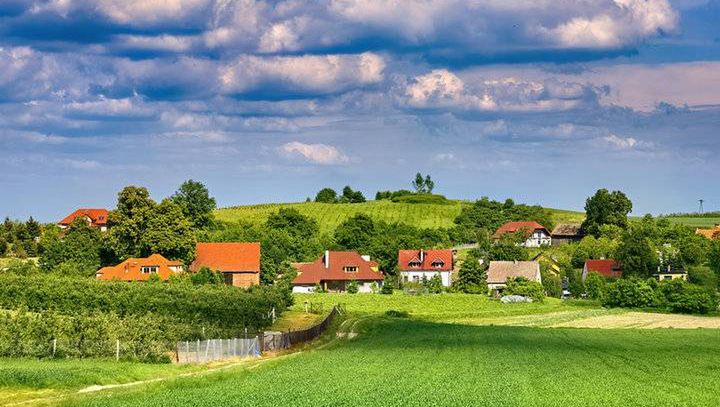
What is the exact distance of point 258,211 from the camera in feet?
623

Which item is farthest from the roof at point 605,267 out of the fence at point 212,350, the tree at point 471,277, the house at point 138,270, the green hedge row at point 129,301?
the fence at point 212,350

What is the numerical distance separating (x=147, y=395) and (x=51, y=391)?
503 cm

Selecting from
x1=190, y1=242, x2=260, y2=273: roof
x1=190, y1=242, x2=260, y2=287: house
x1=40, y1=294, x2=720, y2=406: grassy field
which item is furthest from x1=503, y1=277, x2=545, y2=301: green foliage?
x1=40, y1=294, x2=720, y2=406: grassy field

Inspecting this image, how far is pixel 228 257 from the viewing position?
377ft

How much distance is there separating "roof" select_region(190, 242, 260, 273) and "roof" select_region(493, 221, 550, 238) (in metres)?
65.3

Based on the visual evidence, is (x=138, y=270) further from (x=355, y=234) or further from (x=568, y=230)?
(x=568, y=230)

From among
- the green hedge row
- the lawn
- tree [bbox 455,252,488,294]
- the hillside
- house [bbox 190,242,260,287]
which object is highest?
the hillside

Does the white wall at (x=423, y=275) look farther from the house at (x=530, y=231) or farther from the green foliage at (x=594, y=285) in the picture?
the house at (x=530, y=231)

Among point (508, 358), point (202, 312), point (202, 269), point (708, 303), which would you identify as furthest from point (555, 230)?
point (508, 358)

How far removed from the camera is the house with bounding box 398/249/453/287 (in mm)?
132375

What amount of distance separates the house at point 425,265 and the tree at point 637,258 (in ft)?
78.0

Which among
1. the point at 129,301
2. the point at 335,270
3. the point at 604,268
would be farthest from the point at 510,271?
the point at 129,301

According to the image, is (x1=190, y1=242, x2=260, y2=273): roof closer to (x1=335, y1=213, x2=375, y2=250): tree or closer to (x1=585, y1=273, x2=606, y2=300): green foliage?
(x1=335, y1=213, x2=375, y2=250): tree

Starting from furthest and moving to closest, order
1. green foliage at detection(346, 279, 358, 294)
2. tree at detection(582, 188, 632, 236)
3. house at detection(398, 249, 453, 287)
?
tree at detection(582, 188, 632, 236)
house at detection(398, 249, 453, 287)
green foliage at detection(346, 279, 358, 294)
